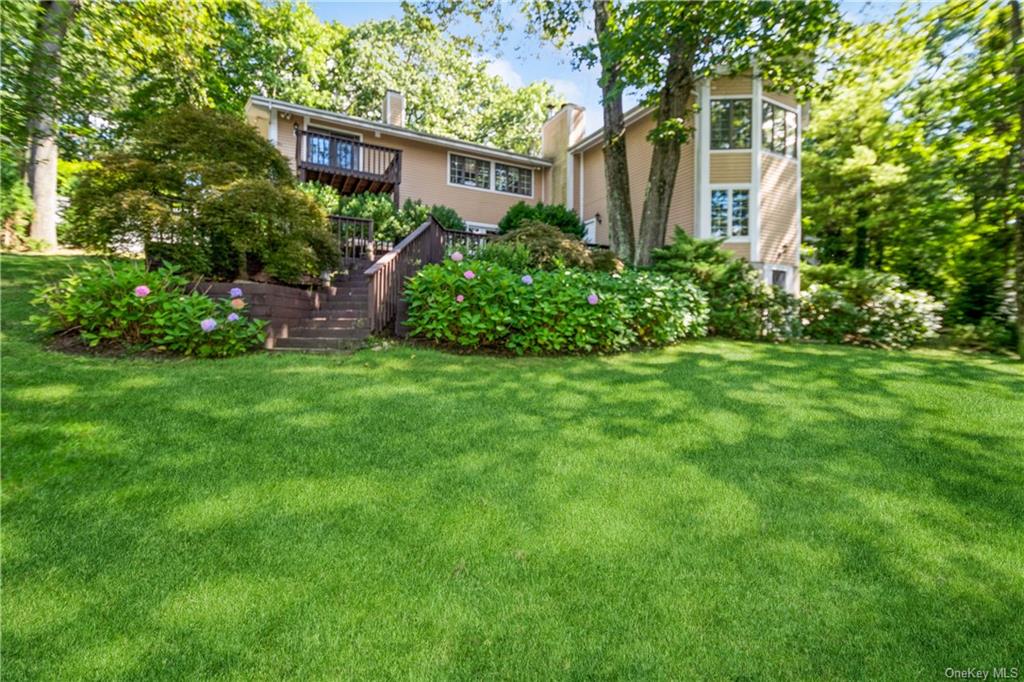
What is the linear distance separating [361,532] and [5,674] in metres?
1.31

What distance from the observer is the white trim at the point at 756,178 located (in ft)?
44.0

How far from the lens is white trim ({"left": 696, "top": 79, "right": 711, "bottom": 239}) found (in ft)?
44.9

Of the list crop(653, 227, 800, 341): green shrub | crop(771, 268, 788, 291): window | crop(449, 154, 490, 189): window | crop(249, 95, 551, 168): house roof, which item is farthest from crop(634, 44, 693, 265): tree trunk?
crop(449, 154, 490, 189): window

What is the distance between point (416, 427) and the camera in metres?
3.92

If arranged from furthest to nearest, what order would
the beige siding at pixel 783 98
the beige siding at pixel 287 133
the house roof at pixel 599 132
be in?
the house roof at pixel 599 132, the beige siding at pixel 287 133, the beige siding at pixel 783 98

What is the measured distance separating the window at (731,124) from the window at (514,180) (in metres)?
7.35

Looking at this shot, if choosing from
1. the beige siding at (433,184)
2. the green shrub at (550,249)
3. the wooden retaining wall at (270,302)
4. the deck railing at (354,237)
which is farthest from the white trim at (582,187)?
the wooden retaining wall at (270,302)

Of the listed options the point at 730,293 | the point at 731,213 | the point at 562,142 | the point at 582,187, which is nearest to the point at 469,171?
the point at 562,142

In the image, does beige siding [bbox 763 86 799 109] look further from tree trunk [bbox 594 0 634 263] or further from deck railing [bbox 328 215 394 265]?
deck railing [bbox 328 215 394 265]

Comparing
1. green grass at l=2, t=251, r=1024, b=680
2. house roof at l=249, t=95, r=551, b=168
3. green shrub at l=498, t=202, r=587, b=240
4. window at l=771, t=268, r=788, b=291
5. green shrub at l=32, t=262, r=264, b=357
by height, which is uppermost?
house roof at l=249, t=95, r=551, b=168

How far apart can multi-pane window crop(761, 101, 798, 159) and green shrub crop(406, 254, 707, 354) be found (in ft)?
33.4

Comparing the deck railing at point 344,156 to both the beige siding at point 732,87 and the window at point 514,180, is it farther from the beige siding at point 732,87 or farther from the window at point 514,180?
the beige siding at point 732,87

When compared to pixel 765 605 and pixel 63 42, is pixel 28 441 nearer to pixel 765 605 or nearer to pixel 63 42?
pixel 63 42

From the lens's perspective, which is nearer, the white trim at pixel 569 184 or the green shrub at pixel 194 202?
the green shrub at pixel 194 202
